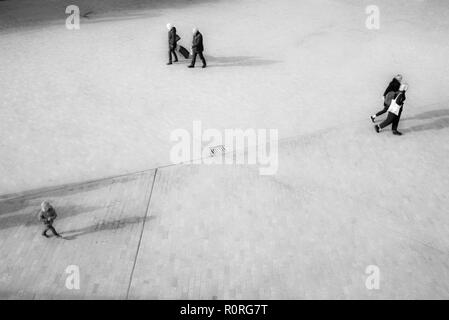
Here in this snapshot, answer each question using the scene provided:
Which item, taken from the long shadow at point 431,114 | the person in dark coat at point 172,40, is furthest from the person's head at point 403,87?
the person in dark coat at point 172,40

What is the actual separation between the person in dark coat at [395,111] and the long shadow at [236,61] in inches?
198

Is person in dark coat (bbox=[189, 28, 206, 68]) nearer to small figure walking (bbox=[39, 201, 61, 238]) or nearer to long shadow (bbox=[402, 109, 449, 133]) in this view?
long shadow (bbox=[402, 109, 449, 133])

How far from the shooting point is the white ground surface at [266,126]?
7.41 meters

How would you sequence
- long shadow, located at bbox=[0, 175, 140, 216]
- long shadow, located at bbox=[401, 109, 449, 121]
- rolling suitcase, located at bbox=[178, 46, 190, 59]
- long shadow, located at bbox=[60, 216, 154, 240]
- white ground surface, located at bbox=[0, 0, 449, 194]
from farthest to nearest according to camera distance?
rolling suitcase, located at bbox=[178, 46, 190, 59], long shadow, located at bbox=[401, 109, 449, 121], white ground surface, located at bbox=[0, 0, 449, 194], long shadow, located at bbox=[0, 175, 140, 216], long shadow, located at bbox=[60, 216, 154, 240]

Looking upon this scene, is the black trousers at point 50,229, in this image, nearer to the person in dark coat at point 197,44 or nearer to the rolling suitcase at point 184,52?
the person in dark coat at point 197,44

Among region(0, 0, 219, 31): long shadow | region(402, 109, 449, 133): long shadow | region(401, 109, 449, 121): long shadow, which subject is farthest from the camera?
region(0, 0, 219, 31): long shadow

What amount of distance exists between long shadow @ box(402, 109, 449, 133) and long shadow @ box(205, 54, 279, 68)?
5.36 meters

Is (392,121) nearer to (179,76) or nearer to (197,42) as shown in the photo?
(197,42)

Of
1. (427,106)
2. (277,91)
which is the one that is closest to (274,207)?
(277,91)

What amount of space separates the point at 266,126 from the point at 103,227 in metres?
5.17

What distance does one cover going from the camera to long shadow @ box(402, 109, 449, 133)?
420 inches

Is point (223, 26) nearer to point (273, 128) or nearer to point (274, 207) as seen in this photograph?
point (273, 128)

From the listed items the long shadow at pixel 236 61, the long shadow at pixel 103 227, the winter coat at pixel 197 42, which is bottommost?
the long shadow at pixel 103 227

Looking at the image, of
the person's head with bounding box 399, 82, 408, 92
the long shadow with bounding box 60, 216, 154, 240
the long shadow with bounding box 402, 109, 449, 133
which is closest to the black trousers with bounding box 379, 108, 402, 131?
the long shadow with bounding box 402, 109, 449, 133
